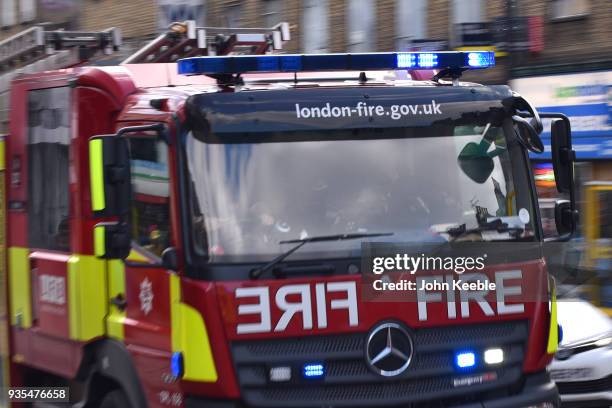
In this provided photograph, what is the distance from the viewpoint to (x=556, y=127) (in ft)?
22.5

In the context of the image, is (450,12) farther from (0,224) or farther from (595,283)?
(0,224)

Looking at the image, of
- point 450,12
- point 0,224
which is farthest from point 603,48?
point 0,224

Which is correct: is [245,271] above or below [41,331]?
above

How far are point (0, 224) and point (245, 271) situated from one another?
10.9ft

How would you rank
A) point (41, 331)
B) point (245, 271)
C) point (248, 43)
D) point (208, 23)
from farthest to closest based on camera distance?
point (208, 23) → point (248, 43) → point (41, 331) → point (245, 271)

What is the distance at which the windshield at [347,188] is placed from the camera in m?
6.29

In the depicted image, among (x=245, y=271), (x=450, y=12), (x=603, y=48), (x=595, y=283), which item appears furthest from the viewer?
(x=450, y=12)

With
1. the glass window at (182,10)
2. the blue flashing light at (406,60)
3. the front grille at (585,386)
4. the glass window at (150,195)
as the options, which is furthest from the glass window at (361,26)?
the glass window at (150,195)

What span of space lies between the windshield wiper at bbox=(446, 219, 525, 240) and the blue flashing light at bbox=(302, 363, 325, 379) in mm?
1028

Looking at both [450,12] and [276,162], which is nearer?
[276,162]

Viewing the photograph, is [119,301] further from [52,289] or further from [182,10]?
[182,10]

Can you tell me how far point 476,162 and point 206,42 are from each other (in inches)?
136

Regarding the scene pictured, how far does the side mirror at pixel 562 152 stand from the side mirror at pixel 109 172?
2409 mm

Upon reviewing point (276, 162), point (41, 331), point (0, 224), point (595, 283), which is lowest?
point (595, 283)
